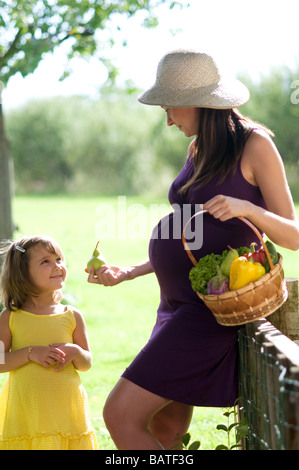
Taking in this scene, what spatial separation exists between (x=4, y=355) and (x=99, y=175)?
38.9 metres

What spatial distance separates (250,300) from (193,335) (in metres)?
0.37

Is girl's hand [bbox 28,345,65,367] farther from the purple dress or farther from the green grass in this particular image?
the green grass

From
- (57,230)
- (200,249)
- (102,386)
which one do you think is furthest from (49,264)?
(57,230)

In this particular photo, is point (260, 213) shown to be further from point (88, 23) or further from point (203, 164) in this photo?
point (88, 23)

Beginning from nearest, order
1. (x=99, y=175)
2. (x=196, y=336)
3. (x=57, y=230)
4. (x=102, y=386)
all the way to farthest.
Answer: (x=196, y=336)
(x=102, y=386)
(x=57, y=230)
(x=99, y=175)

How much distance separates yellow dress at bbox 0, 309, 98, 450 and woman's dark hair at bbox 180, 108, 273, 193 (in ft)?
2.91

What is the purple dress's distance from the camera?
288 centimetres

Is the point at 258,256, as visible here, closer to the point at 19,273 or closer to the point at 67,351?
the point at 67,351

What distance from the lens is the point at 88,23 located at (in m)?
7.20

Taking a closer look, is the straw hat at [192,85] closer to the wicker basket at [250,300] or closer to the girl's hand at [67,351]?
the wicker basket at [250,300]

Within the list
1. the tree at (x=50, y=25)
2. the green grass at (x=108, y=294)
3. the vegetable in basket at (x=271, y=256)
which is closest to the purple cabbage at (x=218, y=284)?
the vegetable in basket at (x=271, y=256)

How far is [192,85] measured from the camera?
118 inches

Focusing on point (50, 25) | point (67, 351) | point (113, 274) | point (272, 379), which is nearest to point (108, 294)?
point (50, 25)

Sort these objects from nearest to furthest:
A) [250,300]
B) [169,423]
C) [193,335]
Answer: [250,300]
[193,335]
[169,423]
